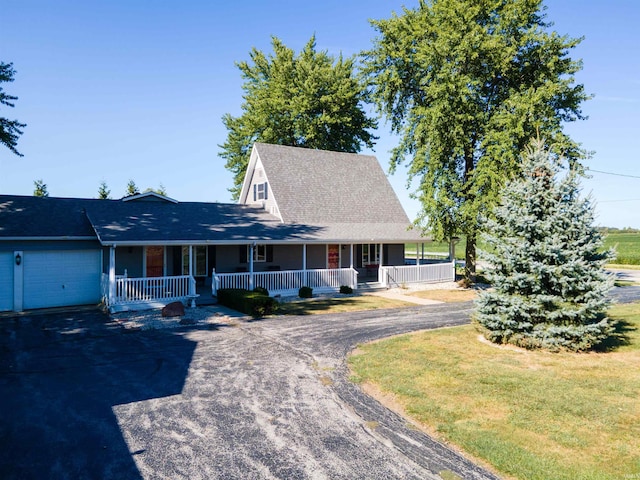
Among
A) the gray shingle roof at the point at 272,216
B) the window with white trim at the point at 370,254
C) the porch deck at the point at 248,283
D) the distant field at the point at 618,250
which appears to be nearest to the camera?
the porch deck at the point at 248,283

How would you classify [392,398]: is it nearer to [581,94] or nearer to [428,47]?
[428,47]

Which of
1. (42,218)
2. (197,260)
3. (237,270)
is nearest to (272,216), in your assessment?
(237,270)

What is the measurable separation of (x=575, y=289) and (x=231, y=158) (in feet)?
115

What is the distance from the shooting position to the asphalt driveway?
5441mm

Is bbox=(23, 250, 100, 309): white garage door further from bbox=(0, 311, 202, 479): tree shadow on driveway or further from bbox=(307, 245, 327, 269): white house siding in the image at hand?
bbox=(307, 245, 327, 269): white house siding

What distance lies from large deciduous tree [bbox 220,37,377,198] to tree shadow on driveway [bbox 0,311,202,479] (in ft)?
90.4

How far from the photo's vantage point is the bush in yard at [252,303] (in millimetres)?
15586

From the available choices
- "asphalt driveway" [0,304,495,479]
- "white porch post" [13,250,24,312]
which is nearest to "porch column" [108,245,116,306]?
"asphalt driveway" [0,304,495,479]

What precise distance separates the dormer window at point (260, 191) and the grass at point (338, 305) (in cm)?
886

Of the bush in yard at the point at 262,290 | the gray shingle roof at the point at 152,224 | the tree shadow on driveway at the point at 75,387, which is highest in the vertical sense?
the gray shingle roof at the point at 152,224

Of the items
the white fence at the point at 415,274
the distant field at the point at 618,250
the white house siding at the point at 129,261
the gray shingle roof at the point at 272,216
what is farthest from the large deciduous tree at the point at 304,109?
the white house siding at the point at 129,261

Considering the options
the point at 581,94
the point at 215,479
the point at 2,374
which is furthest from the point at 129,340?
the point at 581,94

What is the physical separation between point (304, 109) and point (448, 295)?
73.4ft

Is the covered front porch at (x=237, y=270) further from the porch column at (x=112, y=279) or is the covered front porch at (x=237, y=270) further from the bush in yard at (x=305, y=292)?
the bush in yard at (x=305, y=292)
